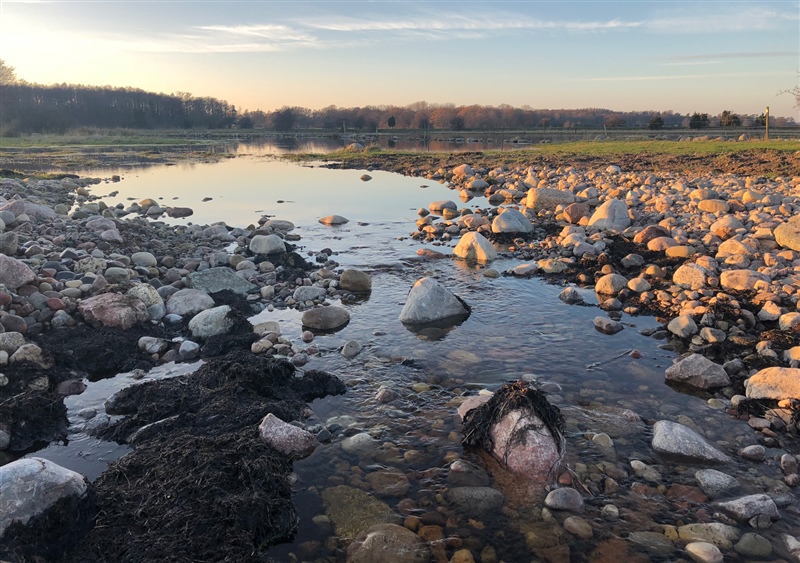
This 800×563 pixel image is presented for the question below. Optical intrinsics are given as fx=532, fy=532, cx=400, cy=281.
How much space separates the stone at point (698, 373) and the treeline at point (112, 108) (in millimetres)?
101579

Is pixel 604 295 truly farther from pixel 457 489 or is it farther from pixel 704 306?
pixel 457 489

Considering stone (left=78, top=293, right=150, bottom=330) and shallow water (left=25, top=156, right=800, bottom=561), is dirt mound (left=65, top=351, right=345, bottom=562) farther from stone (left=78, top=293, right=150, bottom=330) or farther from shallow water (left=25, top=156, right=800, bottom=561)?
stone (left=78, top=293, right=150, bottom=330)

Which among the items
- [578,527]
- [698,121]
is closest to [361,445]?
[578,527]

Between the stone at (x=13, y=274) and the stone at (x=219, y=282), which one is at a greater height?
the stone at (x=13, y=274)

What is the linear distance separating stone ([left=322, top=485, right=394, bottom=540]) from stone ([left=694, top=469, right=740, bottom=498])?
2.82 metres

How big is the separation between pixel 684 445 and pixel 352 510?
131 inches

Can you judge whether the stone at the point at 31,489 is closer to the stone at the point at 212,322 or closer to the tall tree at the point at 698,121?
the stone at the point at 212,322

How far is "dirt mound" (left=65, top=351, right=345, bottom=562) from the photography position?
402 cm

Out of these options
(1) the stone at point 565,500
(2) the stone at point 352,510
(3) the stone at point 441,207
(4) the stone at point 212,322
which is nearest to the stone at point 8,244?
(4) the stone at point 212,322

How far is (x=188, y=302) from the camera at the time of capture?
910cm

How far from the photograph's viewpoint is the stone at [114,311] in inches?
323

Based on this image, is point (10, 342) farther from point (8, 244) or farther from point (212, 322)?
point (8, 244)

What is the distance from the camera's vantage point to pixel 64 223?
45.8 ft

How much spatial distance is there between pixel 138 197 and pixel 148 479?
22.5 m
